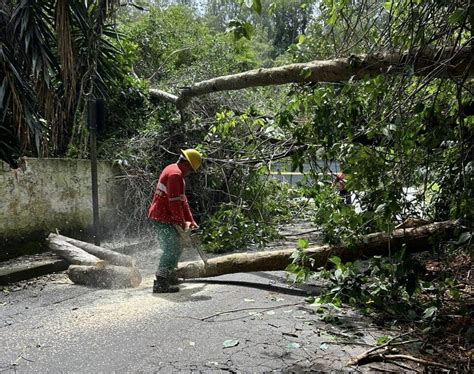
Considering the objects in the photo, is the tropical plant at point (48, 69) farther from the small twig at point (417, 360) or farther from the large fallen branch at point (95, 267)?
the small twig at point (417, 360)

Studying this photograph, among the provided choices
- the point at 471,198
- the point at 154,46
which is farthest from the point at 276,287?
the point at 154,46

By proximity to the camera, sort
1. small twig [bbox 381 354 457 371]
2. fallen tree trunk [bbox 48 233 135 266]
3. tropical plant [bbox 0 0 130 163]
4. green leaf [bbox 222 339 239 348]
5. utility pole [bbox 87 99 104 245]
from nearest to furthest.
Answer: small twig [bbox 381 354 457 371] → green leaf [bbox 222 339 239 348] → fallen tree trunk [bbox 48 233 135 266] → tropical plant [bbox 0 0 130 163] → utility pole [bbox 87 99 104 245]

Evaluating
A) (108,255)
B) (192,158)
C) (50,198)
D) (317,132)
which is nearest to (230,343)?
(317,132)

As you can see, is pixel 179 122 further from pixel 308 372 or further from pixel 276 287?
A: pixel 308 372

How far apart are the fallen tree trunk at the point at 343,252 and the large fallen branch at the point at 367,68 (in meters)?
1.67

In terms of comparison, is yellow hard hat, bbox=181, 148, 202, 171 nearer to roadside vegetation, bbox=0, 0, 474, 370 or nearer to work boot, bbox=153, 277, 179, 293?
roadside vegetation, bbox=0, 0, 474, 370

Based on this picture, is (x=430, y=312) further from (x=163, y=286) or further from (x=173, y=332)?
(x=163, y=286)

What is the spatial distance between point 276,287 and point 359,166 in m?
1.96

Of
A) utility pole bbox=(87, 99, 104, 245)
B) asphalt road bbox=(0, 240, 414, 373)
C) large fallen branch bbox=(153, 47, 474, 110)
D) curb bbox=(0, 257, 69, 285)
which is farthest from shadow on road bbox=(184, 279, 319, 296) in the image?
large fallen branch bbox=(153, 47, 474, 110)

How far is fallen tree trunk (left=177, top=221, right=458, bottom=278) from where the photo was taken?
501 centimetres

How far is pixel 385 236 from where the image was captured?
5055 millimetres

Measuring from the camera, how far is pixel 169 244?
5344 mm

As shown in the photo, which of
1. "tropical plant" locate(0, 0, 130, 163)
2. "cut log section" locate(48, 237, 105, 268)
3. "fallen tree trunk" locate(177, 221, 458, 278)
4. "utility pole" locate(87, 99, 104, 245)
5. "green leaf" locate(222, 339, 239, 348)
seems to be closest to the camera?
"green leaf" locate(222, 339, 239, 348)

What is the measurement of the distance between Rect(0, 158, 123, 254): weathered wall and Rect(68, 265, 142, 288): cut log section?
156 centimetres
